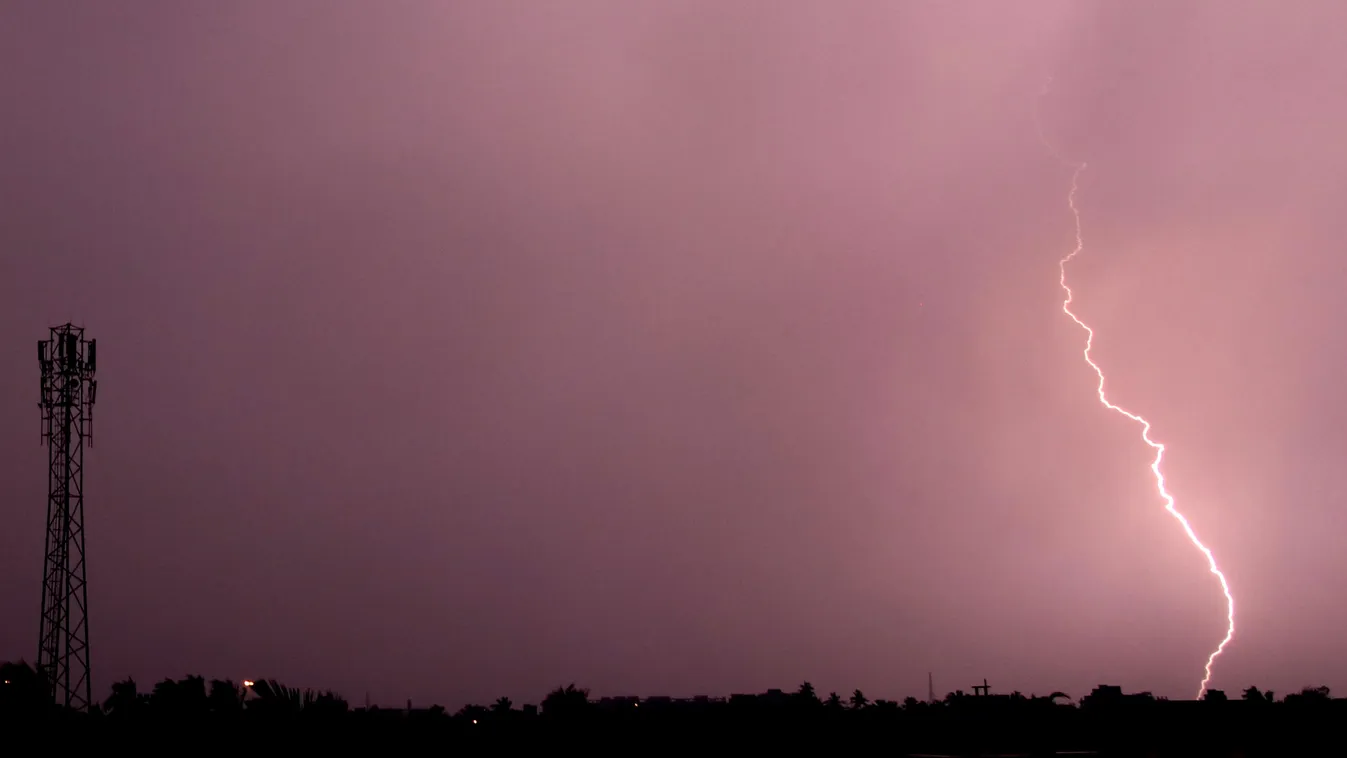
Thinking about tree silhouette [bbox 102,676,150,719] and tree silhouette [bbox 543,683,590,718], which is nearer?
tree silhouette [bbox 102,676,150,719]

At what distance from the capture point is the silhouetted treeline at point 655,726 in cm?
2656

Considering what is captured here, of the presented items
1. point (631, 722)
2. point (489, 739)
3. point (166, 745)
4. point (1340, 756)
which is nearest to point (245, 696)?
point (166, 745)

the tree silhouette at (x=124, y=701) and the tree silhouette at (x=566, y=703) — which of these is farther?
the tree silhouette at (x=566, y=703)

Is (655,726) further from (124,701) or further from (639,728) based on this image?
(124,701)

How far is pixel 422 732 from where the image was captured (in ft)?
109

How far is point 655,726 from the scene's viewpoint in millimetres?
41562

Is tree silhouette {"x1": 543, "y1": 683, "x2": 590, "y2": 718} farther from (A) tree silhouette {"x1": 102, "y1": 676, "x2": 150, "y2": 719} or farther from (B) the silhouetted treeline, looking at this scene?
(A) tree silhouette {"x1": 102, "y1": 676, "x2": 150, "y2": 719}

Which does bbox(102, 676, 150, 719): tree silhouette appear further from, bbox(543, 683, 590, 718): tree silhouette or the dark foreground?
bbox(543, 683, 590, 718): tree silhouette

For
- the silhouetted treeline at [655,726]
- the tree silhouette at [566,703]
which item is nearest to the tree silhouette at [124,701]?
the silhouetted treeline at [655,726]

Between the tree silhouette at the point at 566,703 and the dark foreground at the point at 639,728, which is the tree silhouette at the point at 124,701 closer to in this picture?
the dark foreground at the point at 639,728

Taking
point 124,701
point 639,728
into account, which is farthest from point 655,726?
point 124,701

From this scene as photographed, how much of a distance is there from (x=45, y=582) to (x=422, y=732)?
16.1 m

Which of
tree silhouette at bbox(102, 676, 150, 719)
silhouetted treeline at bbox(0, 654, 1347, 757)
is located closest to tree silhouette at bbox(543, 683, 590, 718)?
silhouetted treeline at bbox(0, 654, 1347, 757)

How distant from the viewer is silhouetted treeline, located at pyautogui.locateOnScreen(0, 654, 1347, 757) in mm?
26562
